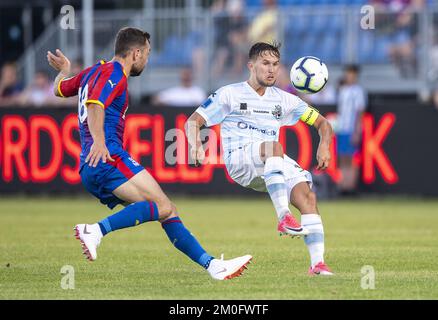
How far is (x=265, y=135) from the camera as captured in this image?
32.2ft

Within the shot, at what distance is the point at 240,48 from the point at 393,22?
2903 millimetres

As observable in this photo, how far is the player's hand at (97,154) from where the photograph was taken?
872 centimetres

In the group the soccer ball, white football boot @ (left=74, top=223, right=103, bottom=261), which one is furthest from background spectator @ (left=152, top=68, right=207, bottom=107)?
white football boot @ (left=74, top=223, right=103, bottom=261)

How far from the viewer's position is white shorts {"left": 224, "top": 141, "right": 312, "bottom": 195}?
950 cm

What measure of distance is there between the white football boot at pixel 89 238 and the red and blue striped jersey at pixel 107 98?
0.65m

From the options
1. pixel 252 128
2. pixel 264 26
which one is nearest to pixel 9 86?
pixel 264 26

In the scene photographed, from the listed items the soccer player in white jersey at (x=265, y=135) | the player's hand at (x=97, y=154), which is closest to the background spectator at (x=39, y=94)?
the soccer player in white jersey at (x=265, y=135)

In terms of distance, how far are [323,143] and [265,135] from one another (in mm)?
540

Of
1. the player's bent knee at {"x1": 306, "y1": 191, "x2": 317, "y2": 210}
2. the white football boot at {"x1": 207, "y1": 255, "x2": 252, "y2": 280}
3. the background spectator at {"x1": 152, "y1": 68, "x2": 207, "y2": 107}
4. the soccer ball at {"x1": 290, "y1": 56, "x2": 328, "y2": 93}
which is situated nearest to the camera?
the white football boot at {"x1": 207, "y1": 255, "x2": 252, "y2": 280}

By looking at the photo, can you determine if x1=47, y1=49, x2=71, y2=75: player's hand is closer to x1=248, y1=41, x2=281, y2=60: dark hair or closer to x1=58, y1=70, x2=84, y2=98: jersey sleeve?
x1=58, y1=70, x2=84, y2=98: jersey sleeve

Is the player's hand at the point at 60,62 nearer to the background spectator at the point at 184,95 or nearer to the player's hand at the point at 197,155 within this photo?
the player's hand at the point at 197,155

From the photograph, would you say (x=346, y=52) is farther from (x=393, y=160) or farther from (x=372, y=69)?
(x=393, y=160)

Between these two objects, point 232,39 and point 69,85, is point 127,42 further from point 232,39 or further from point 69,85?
point 232,39

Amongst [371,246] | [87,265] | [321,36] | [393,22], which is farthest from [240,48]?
[87,265]
